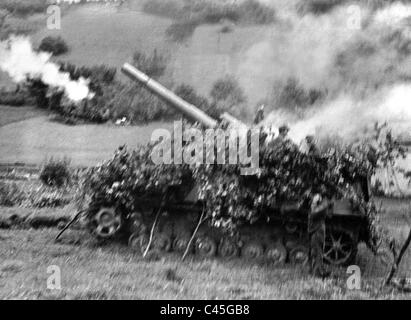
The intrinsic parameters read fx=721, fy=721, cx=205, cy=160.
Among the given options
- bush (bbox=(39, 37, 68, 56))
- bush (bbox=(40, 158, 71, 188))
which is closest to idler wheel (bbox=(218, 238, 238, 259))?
bush (bbox=(40, 158, 71, 188))

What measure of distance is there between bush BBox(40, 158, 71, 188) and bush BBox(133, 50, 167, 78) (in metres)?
0.98

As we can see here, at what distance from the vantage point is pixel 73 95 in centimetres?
600

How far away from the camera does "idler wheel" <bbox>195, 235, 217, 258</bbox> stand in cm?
585

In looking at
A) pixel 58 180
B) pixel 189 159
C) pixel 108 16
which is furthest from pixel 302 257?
pixel 108 16

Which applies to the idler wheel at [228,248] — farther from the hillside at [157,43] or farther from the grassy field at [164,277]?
the hillside at [157,43]

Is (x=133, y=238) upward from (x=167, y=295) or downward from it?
upward

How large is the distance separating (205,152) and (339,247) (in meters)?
1.32

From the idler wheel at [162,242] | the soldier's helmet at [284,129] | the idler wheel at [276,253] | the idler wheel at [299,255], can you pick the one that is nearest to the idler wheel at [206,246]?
the idler wheel at [162,242]

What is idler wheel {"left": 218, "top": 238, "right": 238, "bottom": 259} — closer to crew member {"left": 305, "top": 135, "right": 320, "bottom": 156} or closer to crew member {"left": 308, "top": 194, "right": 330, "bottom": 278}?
crew member {"left": 308, "top": 194, "right": 330, "bottom": 278}

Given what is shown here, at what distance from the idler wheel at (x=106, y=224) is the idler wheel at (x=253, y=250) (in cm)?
105

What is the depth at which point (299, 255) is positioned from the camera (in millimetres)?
5789
